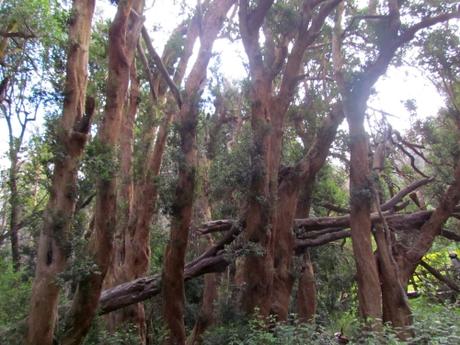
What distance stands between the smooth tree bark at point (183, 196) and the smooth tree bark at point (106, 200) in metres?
1.15

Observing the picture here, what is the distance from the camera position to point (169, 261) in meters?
7.90

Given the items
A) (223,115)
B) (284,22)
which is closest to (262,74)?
(284,22)

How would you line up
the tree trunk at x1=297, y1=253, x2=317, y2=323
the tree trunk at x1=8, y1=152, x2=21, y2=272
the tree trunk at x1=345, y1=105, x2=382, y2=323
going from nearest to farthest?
the tree trunk at x1=345, y1=105, x2=382, y2=323
the tree trunk at x1=297, y1=253, x2=317, y2=323
the tree trunk at x1=8, y1=152, x2=21, y2=272

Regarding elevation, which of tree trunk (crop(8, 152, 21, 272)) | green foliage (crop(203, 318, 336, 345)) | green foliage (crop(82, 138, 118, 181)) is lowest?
green foliage (crop(203, 318, 336, 345))

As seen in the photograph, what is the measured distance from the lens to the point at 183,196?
7.51m

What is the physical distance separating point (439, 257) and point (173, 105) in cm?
955

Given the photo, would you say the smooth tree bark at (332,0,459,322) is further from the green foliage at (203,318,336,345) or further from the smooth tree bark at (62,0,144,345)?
the smooth tree bark at (62,0,144,345)

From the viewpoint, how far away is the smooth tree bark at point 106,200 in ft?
21.2

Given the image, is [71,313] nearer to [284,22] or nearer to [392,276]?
[392,276]

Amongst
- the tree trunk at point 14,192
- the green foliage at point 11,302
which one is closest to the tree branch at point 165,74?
the green foliage at point 11,302

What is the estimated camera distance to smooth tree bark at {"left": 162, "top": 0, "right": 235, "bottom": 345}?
7.51 metres

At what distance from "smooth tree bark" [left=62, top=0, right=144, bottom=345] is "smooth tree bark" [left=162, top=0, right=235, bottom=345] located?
1150mm

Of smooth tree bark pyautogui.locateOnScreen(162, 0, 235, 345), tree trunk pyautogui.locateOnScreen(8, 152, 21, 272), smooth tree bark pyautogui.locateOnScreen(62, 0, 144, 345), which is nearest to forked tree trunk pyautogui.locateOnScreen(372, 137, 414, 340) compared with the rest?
smooth tree bark pyautogui.locateOnScreen(162, 0, 235, 345)

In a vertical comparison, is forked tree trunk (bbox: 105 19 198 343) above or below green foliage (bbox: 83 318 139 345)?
above
